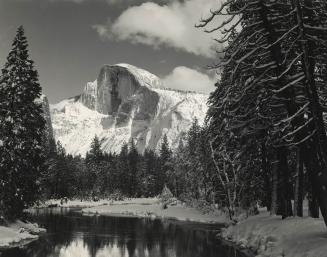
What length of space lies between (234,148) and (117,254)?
17924 mm

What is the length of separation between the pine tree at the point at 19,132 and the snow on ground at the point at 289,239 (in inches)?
625

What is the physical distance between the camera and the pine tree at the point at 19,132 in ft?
106

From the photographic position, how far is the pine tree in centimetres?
3225

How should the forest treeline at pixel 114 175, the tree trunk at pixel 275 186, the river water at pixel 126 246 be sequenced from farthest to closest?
the forest treeline at pixel 114 175 → the tree trunk at pixel 275 186 → the river water at pixel 126 246

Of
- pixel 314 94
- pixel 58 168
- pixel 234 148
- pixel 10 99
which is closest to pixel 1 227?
pixel 10 99

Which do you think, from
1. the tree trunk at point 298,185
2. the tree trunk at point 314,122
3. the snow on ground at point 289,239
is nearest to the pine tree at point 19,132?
the snow on ground at point 289,239

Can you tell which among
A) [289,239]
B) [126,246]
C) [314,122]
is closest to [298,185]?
[289,239]

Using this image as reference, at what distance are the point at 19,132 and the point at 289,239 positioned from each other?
71.9ft

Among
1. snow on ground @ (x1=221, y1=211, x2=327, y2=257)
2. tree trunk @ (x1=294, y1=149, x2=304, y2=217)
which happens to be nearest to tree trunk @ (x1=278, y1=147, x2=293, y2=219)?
tree trunk @ (x1=294, y1=149, x2=304, y2=217)

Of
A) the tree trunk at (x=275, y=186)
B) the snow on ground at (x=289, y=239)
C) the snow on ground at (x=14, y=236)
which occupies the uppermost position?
the tree trunk at (x=275, y=186)

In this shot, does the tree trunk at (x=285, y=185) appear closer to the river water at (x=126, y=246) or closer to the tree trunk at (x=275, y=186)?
the tree trunk at (x=275, y=186)

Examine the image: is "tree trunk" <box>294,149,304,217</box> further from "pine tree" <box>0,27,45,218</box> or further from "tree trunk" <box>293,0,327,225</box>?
"pine tree" <box>0,27,45,218</box>

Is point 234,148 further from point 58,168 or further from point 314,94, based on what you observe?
point 58,168

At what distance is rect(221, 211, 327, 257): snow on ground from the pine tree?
1587 centimetres
